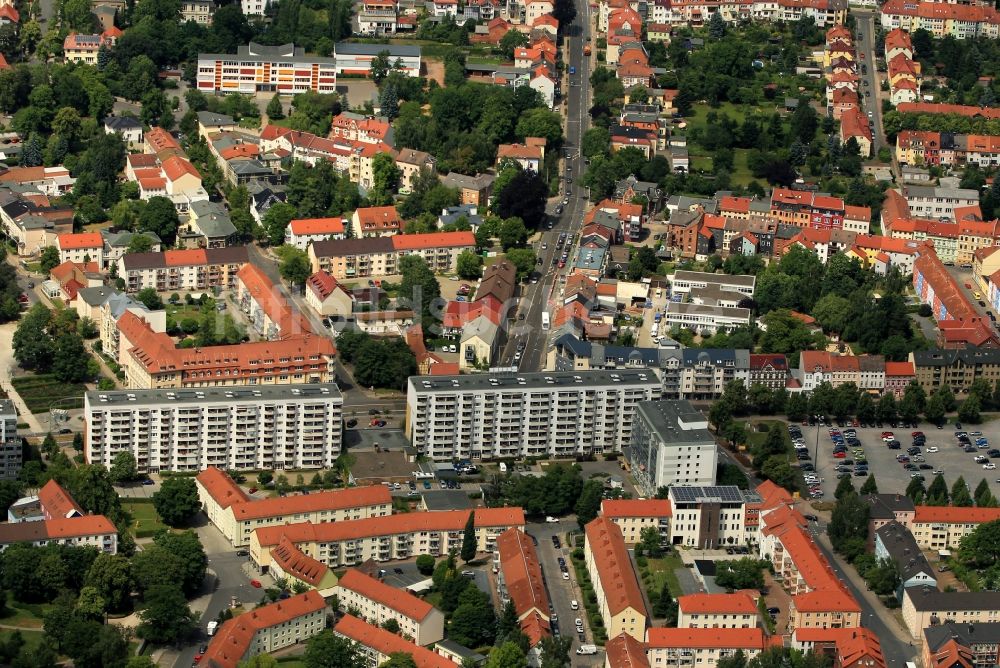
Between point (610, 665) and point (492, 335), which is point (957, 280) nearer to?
point (492, 335)

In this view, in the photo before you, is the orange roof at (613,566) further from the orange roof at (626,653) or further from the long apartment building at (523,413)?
the long apartment building at (523,413)

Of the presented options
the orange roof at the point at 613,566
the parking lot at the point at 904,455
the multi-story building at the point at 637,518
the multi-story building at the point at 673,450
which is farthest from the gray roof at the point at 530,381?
the orange roof at the point at 613,566

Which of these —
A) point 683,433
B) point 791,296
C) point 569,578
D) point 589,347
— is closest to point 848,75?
point 791,296

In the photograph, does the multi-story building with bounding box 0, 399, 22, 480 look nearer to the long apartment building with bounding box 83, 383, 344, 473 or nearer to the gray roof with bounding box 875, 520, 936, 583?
the long apartment building with bounding box 83, 383, 344, 473

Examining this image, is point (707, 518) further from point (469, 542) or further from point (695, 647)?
point (695, 647)

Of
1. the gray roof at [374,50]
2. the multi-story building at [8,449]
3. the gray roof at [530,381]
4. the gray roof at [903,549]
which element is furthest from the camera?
the gray roof at [374,50]

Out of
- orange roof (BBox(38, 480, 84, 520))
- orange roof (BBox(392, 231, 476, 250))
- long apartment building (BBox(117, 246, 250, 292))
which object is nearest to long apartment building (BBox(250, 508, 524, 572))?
orange roof (BBox(38, 480, 84, 520))

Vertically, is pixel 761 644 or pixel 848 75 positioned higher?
pixel 848 75
